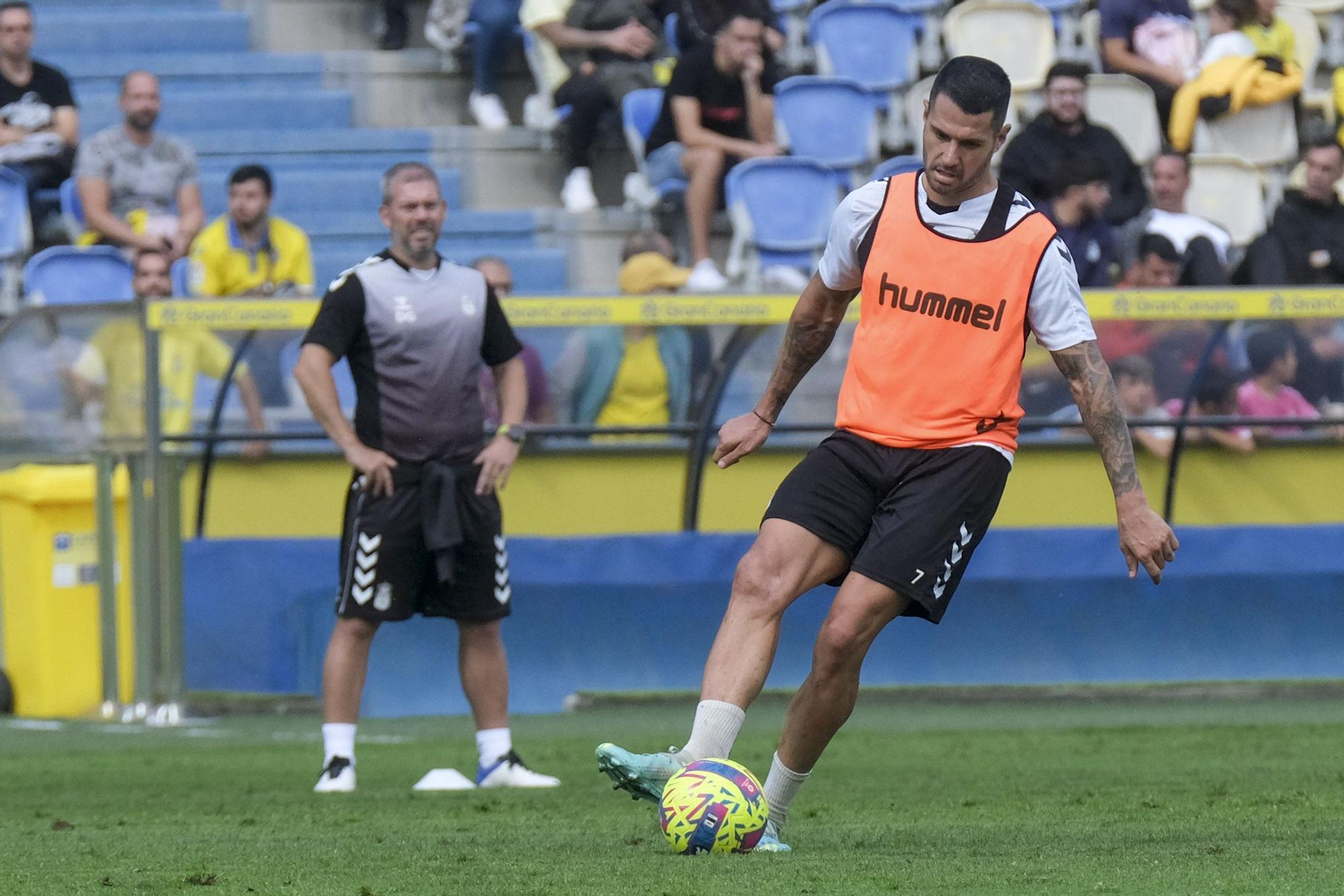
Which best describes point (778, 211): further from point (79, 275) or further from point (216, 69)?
point (216, 69)

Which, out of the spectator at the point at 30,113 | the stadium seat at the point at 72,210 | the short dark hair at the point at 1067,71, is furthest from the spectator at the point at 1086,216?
the spectator at the point at 30,113

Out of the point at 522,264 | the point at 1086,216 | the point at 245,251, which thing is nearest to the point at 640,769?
the point at 245,251

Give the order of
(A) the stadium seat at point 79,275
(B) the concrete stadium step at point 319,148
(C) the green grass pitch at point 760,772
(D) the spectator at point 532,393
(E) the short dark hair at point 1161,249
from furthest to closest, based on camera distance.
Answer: (B) the concrete stadium step at point 319,148 → (A) the stadium seat at point 79,275 → (E) the short dark hair at point 1161,249 → (D) the spectator at point 532,393 → (C) the green grass pitch at point 760,772

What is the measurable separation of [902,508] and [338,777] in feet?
9.96

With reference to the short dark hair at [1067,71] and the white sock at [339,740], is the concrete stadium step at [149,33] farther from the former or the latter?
the white sock at [339,740]

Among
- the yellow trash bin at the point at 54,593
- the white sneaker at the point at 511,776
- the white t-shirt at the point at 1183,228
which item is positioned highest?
the white t-shirt at the point at 1183,228

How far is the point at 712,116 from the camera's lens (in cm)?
1425

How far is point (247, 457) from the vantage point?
10.9 metres

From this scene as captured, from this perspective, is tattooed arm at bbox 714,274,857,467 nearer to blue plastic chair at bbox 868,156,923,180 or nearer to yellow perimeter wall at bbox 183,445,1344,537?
yellow perimeter wall at bbox 183,445,1344,537

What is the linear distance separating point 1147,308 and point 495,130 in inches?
253

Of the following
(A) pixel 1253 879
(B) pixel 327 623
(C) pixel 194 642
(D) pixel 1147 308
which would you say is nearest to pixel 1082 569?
(D) pixel 1147 308

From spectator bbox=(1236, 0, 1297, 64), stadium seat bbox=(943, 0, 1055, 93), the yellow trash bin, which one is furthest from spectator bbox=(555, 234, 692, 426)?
spectator bbox=(1236, 0, 1297, 64)

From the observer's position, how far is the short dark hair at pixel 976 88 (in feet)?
17.6

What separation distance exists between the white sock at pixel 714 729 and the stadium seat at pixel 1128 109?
10.3m
